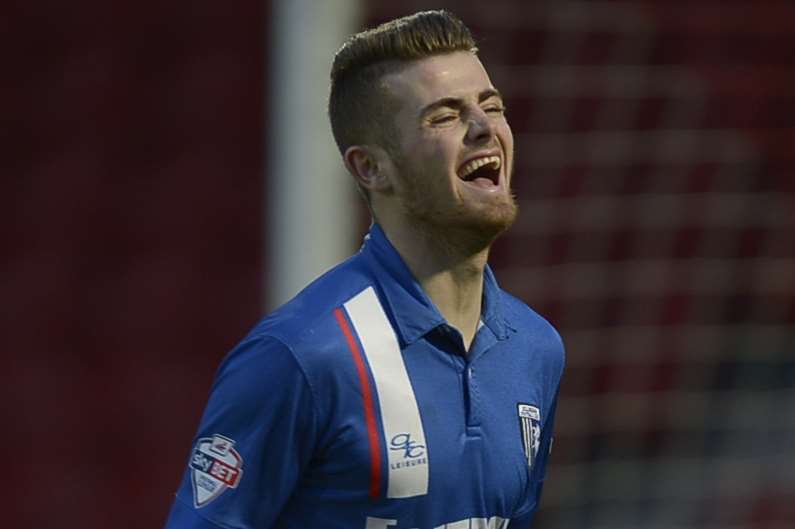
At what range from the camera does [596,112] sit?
15.5ft

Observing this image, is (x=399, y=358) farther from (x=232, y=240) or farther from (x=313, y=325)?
(x=232, y=240)

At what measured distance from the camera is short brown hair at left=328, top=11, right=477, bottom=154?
7.49 ft

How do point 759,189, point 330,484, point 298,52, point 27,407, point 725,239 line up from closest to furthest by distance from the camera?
point 330,484, point 298,52, point 27,407, point 725,239, point 759,189

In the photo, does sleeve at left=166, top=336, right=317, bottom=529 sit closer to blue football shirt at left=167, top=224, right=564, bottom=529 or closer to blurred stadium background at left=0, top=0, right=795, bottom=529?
blue football shirt at left=167, top=224, right=564, bottom=529

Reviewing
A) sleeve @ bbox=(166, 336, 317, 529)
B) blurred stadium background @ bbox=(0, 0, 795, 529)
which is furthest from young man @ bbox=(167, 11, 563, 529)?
blurred stadium background @ bbox=(0, 0, 795, 529)

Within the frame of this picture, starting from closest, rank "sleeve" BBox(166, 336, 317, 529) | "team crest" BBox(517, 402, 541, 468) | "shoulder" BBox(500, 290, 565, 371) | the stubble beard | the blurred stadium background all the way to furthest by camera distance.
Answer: "sleeve" BBox(166, 336, 317, 529) → the stubble beard → "team crest" BBox(517, 402, 541, 468) → "shoulder" BBox(500, 290, 565, 371) → the blurred stadium background

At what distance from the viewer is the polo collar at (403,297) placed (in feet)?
7.33

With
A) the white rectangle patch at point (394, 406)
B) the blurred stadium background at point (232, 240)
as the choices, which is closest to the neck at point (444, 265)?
the white rectangle patch at point (394, 406)

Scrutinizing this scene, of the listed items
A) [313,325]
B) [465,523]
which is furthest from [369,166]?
[465,523]

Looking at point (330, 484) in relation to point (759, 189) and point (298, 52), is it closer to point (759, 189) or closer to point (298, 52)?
point (298, 52)

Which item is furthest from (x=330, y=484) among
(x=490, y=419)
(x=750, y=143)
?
(x=750, y=143)

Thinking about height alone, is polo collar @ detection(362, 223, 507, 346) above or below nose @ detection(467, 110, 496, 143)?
below

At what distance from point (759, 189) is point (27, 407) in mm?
2482

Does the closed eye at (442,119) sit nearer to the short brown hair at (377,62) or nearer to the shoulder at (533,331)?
the short brown hair at (377,62)
